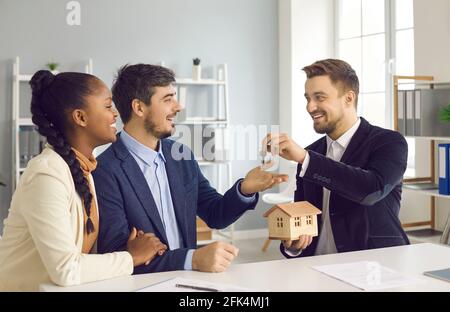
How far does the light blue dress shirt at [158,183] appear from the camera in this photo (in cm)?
207

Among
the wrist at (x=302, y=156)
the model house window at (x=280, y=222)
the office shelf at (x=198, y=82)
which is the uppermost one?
the office shelf at (x=198, y=82)

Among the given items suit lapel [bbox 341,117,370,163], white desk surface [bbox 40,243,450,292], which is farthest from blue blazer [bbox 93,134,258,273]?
suit lapel [bbox 341,117,370,163]

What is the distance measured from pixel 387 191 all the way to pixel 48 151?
47.5 inches

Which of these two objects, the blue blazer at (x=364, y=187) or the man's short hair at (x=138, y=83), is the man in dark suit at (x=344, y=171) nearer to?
the blue blazer at (x=364, y=187)

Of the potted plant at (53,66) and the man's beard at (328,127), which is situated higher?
the potted plant at (53,66)

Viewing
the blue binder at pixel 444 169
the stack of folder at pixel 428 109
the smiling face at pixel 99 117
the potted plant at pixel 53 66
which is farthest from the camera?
the potted plant at pixel 53 66

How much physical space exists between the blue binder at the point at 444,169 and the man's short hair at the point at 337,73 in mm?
1753

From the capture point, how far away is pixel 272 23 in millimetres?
5996

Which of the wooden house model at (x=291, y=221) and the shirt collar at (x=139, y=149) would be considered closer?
the wooden house model at (x=291, y=221)

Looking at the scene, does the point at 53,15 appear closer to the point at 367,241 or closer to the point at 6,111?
the point at 6,111

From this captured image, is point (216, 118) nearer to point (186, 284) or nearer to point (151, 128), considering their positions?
point (151, 128)

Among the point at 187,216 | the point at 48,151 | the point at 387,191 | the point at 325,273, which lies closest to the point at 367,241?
the point at 387,191

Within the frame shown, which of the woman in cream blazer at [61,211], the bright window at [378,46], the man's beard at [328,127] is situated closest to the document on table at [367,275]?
the woman in cream blazer at [61,211]
